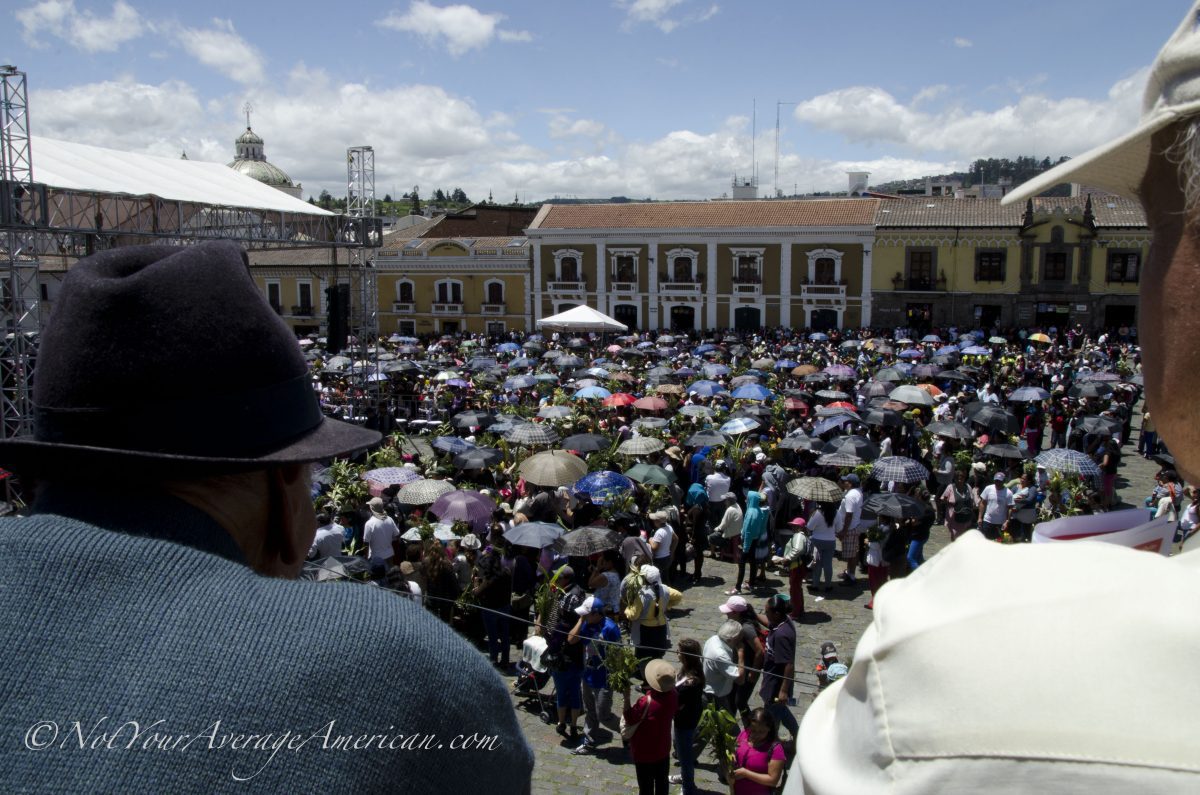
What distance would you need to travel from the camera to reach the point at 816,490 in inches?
400

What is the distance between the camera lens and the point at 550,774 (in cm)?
645

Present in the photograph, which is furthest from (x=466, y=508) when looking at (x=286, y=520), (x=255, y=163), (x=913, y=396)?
(x=255, y=163)

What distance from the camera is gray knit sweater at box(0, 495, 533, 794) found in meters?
0.93

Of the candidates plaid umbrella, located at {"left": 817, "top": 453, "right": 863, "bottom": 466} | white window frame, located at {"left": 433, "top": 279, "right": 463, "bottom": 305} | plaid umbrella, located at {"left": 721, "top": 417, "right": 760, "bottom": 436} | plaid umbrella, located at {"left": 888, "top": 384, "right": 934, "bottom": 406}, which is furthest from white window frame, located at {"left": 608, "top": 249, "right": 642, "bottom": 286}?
plaid umbrella, located at {"left": 817, "top": 453, "right": 863, "bottom": 466}

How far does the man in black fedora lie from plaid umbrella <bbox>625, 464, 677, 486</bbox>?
32.9ft

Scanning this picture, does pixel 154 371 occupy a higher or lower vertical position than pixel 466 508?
higher

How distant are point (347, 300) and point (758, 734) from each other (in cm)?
1844

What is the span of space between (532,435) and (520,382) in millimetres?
6196

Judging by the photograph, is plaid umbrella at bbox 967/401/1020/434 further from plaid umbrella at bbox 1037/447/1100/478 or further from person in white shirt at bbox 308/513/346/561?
person in white shirt at bbox 308/513/346/561

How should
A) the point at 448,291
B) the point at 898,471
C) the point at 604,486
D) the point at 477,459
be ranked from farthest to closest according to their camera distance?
the point at 448,291 < the point at 477,459 < the point at 898,471 < the point at 604,486

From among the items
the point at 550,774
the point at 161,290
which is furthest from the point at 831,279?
the point at 161,290

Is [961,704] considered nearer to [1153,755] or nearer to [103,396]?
[1153,755]

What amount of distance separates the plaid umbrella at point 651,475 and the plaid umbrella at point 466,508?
2.00 m

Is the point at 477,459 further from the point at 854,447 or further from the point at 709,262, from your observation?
the point at 709,262
